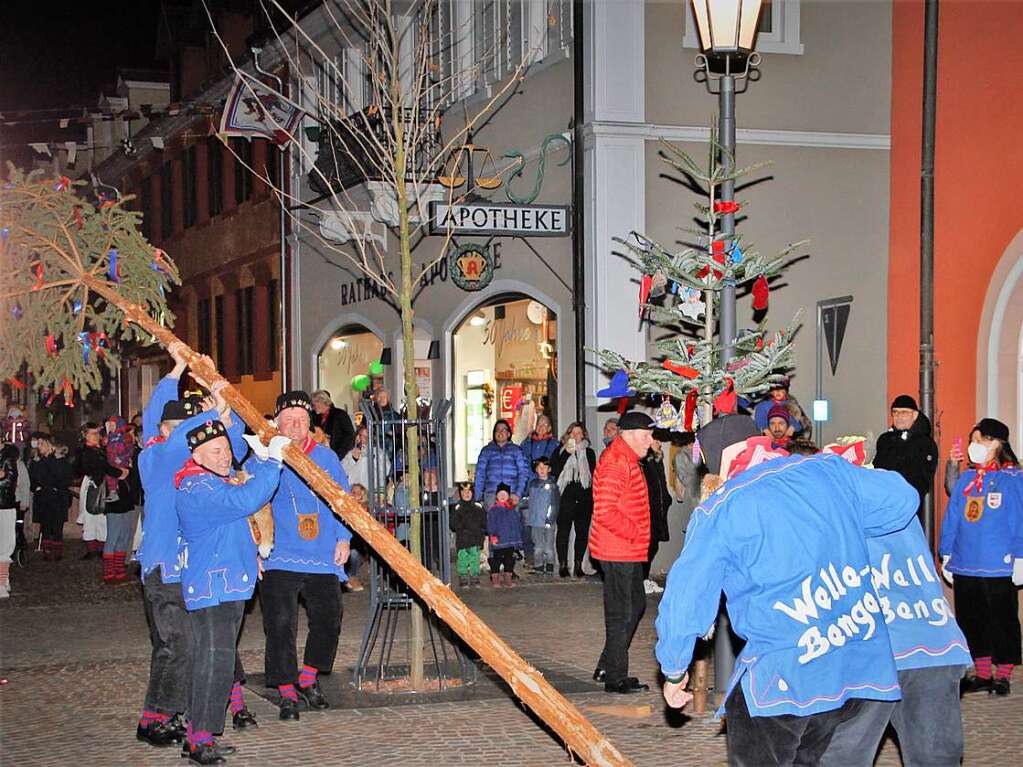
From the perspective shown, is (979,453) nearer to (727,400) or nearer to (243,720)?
(727,400)

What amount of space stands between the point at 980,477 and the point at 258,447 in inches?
184

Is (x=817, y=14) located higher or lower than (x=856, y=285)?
higher

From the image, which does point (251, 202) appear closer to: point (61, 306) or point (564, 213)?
point (564, 213)

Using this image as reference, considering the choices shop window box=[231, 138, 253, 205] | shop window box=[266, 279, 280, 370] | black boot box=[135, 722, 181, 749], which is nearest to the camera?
black boot box=[135, 722, 181, 749]

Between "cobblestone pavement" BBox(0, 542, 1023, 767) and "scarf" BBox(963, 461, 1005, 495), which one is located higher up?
"scarf" BBox(963, 461, 1005, 495)

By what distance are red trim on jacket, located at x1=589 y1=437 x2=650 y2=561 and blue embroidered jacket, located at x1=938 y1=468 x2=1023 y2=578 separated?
6.77 feet

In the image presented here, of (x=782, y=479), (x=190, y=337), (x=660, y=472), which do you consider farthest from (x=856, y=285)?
(x=190, y=337)

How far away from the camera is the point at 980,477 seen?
9336 millimetres

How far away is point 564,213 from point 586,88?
1.46 metres

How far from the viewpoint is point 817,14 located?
1720cm

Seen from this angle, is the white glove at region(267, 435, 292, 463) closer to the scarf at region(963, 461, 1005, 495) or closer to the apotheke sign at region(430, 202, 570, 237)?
the scarf at region(963, 461, 1005, 495)

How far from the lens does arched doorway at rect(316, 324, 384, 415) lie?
24.7 metres

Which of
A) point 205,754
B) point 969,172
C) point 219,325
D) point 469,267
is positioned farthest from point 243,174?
point 205,754

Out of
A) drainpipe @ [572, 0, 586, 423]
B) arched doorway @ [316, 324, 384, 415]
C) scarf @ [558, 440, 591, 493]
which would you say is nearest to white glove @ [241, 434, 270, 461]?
scarf @ [558, 440, 591, 493]
